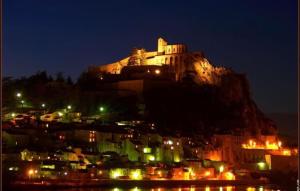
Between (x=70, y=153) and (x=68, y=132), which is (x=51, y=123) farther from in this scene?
(x=70, y=153)

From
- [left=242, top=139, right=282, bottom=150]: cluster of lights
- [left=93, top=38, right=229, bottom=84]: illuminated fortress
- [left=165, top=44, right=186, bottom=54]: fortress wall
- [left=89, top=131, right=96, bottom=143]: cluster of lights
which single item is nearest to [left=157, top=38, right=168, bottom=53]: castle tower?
[left=93, top=38, right=229, bottom=84]: illuminated fortress

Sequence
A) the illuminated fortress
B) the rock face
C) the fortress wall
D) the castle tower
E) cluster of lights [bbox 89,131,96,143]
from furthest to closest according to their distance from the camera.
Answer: the castle tower
the fortress wall
the illuminated fortress
the rock face
cluster of lights [bbox 89,131,96,143]

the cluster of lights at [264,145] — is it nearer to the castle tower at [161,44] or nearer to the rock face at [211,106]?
the rock face at [211,106]

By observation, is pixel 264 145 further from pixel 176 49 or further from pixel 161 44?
pixel 161 44

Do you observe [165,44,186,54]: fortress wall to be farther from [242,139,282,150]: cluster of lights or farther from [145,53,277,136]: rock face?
[242,139,282,150]: cluster of lights

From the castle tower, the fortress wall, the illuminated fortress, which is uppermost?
the castle tower

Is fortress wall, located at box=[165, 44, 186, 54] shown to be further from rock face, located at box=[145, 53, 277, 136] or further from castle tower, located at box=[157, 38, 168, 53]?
rock face, located at box=[145, 53, 277, 136]

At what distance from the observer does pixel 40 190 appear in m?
16.3

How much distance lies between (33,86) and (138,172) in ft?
33.9

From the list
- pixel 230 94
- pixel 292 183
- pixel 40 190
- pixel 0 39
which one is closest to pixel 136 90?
pixel 230 94

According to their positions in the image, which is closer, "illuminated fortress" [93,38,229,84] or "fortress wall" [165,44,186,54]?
"illuminated fortress" [93,38,229,84]

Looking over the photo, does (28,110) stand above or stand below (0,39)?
above

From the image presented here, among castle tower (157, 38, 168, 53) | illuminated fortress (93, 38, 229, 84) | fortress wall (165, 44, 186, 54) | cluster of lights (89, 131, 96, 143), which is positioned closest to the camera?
cluster of lights (89, 131, 96, 143)

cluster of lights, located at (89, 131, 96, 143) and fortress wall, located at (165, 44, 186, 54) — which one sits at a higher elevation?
fortress wall, located at (165, 44, 186, 54)
